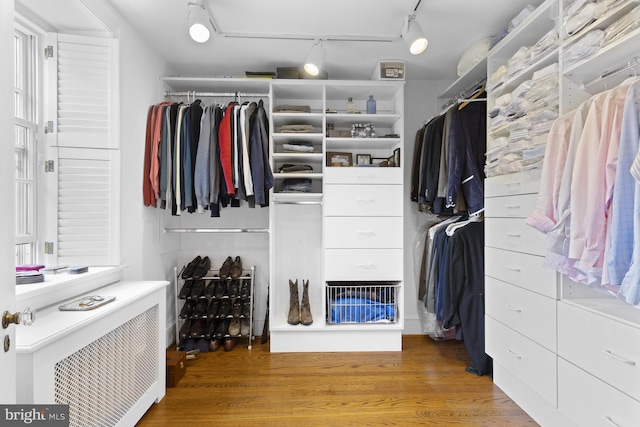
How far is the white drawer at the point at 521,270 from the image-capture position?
1682mm

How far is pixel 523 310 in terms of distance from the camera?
6.11 ft

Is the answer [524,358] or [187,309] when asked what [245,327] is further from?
[524,358]

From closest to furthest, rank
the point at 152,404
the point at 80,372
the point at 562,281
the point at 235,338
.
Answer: the point at 80,372 < the point at 562,281 < the point at 152,404 < the point at 235,338

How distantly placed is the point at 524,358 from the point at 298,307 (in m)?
1.61

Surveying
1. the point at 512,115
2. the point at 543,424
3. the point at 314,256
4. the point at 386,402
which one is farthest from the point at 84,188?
the point at 543,424

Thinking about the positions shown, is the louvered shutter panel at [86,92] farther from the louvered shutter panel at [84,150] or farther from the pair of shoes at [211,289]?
the pair of shoes at [211,289]

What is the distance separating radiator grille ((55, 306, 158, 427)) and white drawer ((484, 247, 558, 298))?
80.1 inches

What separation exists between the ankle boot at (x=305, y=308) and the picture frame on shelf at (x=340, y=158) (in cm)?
108

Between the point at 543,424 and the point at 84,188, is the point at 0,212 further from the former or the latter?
the point at 543,424

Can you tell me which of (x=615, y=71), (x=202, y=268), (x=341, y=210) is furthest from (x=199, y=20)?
(x=615, y=71)

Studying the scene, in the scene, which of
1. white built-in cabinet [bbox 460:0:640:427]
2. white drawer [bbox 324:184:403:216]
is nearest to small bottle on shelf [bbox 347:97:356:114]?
white drawer [bbox 324:184:403:216]

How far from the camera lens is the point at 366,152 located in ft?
10.3

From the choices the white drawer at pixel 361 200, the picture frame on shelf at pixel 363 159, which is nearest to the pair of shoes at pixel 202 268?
the white drawer at pixel 361 200

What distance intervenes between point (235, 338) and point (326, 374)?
0.87 m
